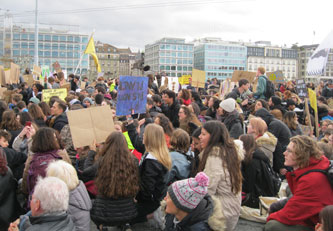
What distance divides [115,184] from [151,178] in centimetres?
48

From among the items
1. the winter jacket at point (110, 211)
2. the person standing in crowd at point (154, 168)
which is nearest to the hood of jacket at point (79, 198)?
the winter jacket at point (110, 211)

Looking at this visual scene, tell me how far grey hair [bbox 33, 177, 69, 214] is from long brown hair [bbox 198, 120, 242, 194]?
177cm

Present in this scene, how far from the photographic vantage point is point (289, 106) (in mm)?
9898

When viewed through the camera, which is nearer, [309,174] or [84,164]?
[309,174]

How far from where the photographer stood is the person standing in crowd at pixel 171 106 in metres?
8.00

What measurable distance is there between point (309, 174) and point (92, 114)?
2999 millimetres

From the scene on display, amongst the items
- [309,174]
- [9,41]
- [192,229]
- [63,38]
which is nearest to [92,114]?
[192,229]

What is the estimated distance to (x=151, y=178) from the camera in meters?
4.28

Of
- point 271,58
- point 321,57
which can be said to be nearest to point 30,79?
point 321,57

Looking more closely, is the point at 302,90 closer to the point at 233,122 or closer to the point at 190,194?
the point at 233,122

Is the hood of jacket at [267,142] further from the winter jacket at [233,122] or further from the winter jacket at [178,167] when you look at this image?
the winter jacket at [178,167]

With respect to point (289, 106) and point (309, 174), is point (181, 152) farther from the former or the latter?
point (289, 106)

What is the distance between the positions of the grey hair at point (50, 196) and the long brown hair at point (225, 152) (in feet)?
5.81

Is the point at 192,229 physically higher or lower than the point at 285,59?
lower
